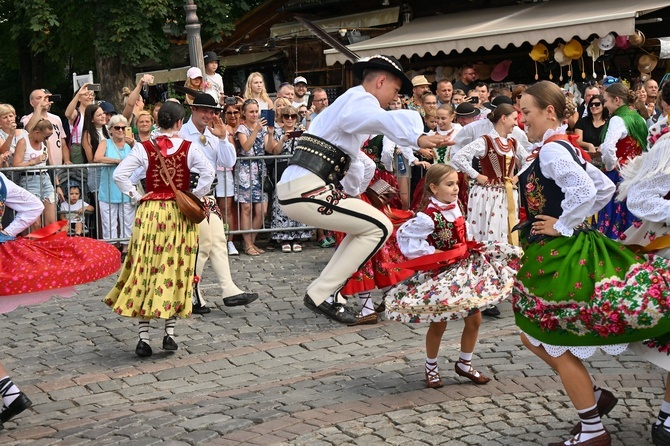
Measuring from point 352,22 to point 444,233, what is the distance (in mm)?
15204

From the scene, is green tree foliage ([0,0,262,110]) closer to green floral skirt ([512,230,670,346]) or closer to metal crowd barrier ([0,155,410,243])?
metal crowd barrier ([0,155,410,243])

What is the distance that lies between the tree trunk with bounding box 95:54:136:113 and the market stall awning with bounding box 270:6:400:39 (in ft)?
11.2

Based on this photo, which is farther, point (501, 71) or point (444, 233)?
point (501, 71)

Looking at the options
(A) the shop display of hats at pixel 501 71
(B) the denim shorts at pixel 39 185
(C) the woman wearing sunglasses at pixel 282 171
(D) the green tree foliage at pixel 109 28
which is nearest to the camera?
(B) the denim shorts at pixel 39 185

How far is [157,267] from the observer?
783cm

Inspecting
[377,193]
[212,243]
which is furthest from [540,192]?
[212,243]

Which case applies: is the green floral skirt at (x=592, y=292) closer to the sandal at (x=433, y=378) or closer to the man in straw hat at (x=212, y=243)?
the sandal at (x=433, y=378)

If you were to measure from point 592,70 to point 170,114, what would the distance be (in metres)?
9.89

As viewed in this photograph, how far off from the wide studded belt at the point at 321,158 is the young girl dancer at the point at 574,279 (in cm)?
200

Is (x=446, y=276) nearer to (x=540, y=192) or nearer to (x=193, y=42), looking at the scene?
(x=540, y=192)

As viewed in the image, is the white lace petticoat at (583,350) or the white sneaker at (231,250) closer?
the white lace petticoat at (583,350)

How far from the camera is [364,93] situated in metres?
7.10

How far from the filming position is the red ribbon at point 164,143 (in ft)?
26.0

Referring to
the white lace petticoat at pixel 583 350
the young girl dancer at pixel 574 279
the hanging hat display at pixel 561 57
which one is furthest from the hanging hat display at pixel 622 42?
the white lace petticoat at pixel 583 350
